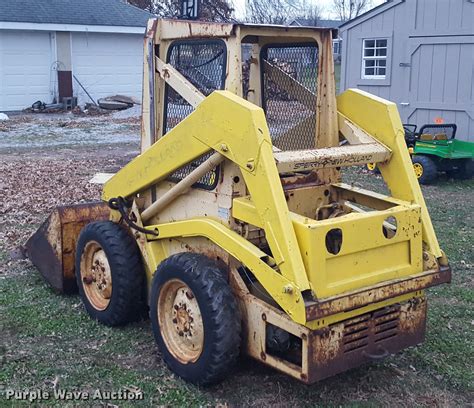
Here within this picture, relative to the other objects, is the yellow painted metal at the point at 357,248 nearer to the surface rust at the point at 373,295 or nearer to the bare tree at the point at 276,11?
the surface rust at the point at 373,295

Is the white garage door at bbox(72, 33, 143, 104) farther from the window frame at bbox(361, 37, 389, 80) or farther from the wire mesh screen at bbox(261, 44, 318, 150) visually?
the wire mesh screen at bbox(261, 44, 318, 150)

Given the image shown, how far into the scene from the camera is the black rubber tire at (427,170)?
12.0 m

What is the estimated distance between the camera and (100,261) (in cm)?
561

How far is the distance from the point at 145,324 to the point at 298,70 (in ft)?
7.66

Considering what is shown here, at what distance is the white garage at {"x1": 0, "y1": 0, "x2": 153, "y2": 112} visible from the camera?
23.2 m

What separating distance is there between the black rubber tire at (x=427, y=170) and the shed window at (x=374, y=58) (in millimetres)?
3174

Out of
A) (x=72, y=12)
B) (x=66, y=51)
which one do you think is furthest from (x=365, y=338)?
(x=72, y=12)

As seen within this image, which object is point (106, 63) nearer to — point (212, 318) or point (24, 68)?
point (24, 68)

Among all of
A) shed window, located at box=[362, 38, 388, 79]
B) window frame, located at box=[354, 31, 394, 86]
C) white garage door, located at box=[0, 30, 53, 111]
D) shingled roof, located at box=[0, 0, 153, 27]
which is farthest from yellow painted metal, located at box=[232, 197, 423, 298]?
shingled roof, located at box=[0, 0, 153, 27]

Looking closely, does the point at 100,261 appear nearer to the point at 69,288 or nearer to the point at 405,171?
the point at 69,288

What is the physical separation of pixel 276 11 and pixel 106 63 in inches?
989

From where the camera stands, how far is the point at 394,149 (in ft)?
16.0

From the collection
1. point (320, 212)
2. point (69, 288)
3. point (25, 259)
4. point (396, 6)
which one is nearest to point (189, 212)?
point (320, 212)

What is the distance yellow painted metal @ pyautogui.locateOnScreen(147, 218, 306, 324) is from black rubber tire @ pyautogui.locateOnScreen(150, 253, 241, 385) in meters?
0.20
